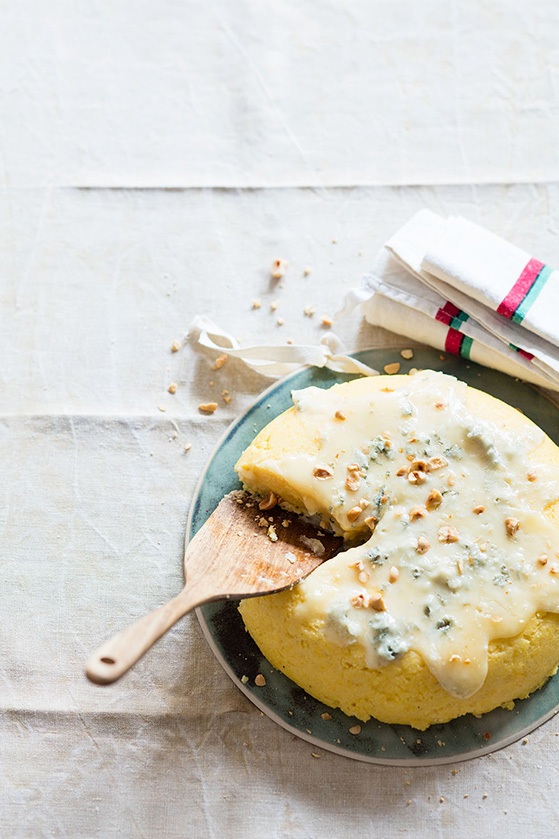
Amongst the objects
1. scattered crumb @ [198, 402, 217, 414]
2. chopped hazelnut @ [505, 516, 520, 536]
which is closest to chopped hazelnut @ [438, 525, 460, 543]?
chopped hazelnut @ [505, 516, 520, 536]

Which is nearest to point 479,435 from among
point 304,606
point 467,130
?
point 304,606

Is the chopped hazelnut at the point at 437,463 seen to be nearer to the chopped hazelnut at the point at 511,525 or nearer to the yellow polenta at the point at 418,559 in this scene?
the yellow polenta at the point at 418,559

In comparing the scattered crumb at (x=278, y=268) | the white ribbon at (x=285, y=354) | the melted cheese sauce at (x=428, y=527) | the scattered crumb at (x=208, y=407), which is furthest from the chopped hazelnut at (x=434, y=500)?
the scattered crumb at (x=278, y=268)

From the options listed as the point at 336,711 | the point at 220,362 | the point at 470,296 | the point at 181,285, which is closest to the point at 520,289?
the point at 470,296

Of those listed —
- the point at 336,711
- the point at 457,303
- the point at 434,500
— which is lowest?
the point at 336,711

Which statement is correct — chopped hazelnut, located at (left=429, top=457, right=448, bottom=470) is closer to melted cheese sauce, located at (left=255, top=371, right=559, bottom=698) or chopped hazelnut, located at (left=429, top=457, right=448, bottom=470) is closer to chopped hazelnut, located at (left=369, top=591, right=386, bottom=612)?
melted cheese sauce, located at (left=255, top=371, right=559, bottom=698)

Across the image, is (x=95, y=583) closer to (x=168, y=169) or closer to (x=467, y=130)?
(x=168, y=169)

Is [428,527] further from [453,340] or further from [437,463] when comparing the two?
[453,340]
